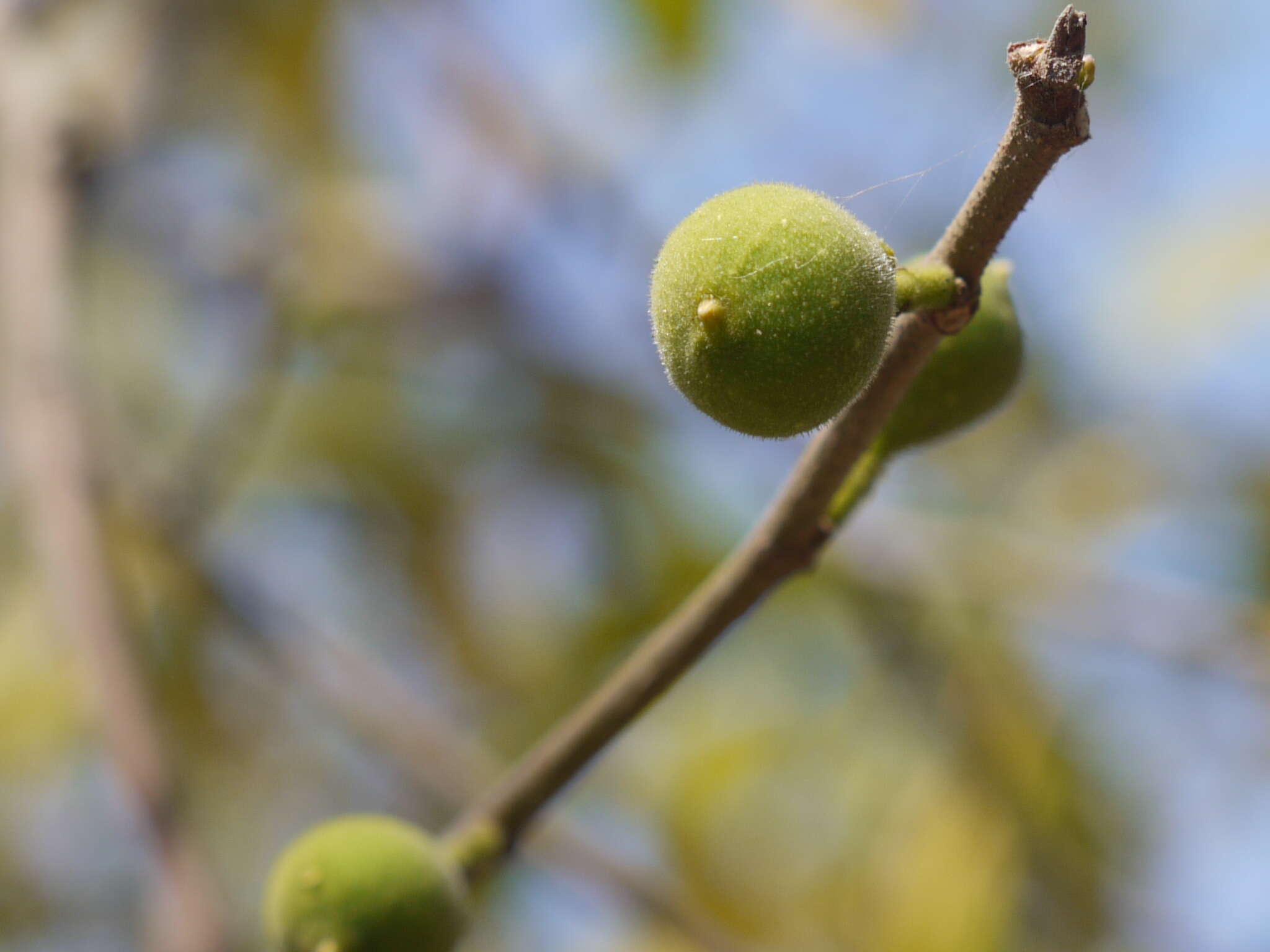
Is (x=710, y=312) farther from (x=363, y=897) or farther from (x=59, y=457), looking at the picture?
(x=59, y=457)

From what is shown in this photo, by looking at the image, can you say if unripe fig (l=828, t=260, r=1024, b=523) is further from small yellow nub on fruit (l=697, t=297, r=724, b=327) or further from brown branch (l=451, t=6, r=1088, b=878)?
small yellow nub on fruit (l=697, t=297, r=724, b=327)

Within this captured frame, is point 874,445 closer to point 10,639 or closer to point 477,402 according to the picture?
point 477,402

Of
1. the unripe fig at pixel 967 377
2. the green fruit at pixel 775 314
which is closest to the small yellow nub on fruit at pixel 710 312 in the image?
the green fruit at pixel 775 314

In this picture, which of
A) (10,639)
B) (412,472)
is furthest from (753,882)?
(10,639)

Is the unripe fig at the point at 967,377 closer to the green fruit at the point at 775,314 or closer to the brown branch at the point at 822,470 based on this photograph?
the brown branch at the point at 822,470

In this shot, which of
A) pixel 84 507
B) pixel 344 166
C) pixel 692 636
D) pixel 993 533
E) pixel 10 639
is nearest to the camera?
pixel 692 636

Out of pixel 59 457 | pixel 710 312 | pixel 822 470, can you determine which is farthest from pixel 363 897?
pixel 59 457

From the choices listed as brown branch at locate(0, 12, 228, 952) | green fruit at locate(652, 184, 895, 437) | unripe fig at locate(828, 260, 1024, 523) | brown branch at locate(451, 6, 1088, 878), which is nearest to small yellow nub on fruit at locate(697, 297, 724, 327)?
green fruit at locate(652, 184, 895, 437)
